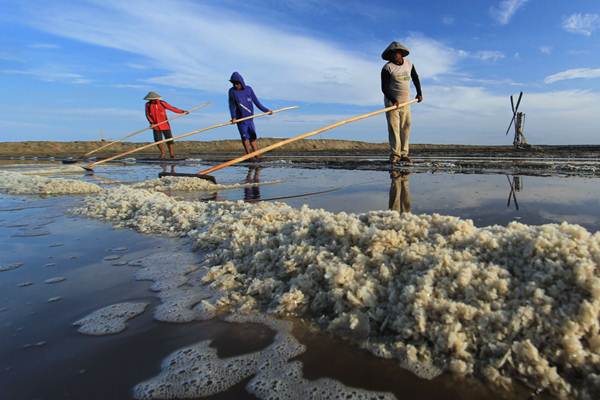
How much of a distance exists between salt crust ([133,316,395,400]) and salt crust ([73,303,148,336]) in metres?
0.48

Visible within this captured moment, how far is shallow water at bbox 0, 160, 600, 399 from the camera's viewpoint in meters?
1.46

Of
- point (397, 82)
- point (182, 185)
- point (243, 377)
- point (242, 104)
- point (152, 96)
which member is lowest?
point (243, 377)

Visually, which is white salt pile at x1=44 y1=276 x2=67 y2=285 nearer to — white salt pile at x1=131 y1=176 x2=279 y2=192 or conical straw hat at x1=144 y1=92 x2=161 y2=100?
white salt pile at x1=131 y1=176 x2=279 y2=192

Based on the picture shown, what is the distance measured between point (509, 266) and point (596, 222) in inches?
95.9

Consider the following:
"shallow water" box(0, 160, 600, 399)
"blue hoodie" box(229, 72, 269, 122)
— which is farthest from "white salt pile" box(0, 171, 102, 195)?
"blue hoodie" box(229, 72, 269, 122)

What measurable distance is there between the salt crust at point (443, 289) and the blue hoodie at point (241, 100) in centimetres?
1060

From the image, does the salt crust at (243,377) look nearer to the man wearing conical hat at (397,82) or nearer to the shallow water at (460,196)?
the shallow water at (460,196)

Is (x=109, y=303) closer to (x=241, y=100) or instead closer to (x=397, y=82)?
(x=397, y=82)

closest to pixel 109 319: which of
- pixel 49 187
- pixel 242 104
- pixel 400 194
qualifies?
pixel 400 194

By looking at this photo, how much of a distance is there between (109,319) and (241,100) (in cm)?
1132

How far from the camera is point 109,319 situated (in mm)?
1993

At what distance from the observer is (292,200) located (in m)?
5.62

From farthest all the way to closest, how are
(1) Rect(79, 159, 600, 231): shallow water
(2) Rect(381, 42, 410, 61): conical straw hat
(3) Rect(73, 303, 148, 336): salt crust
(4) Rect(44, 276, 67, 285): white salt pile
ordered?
(2) Rect(381, 42, 410, 61): conical straw hat
(1) Rect(79, 159, 600, 231): shallow water
(4) Rect(44, 276, 67, 285): white salt pile
(3) Rect(73, 303, 148, 336): salt crust

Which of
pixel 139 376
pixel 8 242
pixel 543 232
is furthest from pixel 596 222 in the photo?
pixel 8 242
